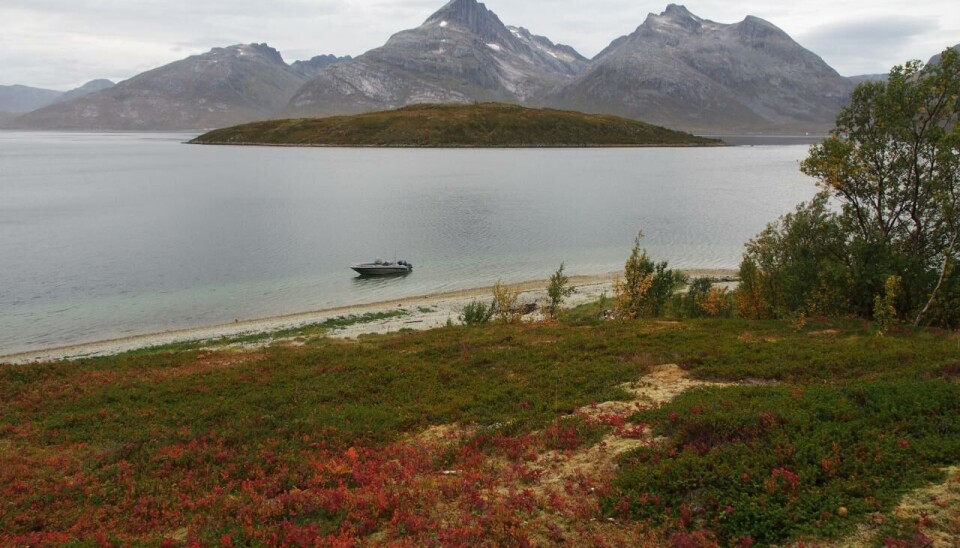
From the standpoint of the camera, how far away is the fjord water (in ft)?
172

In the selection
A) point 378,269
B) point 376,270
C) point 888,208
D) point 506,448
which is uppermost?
point 888,208

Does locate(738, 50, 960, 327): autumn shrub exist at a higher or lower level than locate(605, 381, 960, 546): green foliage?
higher

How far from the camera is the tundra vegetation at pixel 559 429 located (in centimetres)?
1224

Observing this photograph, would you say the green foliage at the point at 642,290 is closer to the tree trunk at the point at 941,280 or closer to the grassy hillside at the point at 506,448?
the grassy hillside at the point at 506,448

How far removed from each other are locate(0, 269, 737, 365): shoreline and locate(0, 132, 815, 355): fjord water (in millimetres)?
2534

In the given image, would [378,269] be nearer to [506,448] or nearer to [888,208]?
[888,208]

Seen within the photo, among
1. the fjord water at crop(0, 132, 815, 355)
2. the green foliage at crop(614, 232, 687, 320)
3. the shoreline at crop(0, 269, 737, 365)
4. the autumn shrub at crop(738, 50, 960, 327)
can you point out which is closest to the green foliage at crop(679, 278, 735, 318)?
the green foliage at crop(614, 232, 687, 320)

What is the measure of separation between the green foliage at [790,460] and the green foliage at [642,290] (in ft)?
56.1

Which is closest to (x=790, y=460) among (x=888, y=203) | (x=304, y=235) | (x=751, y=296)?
(x=888, y=203)

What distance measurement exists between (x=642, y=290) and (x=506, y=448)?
63.8ft

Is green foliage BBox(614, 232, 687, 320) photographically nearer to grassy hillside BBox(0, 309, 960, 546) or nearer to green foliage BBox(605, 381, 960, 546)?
grassy hillside BBox(0, 309, 960, 546)

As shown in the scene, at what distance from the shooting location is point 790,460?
43.0ft

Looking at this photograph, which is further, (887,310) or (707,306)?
(707,306)

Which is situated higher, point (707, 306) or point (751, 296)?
point (751, 296)
